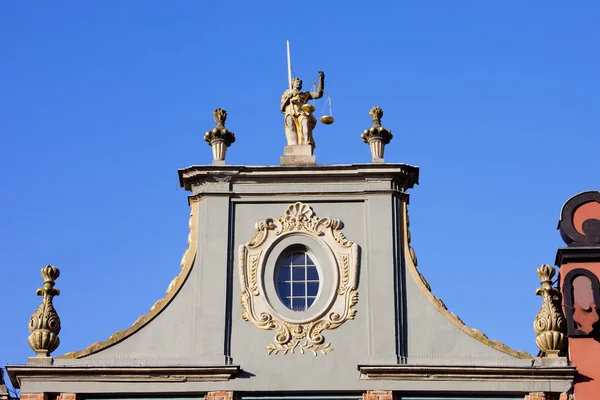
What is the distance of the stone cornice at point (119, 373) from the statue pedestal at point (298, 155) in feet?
13.2

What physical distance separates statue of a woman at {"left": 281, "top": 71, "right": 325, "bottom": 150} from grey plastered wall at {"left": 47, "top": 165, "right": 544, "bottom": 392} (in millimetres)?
891

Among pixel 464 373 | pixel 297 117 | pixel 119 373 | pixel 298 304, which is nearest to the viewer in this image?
pixel 464 373

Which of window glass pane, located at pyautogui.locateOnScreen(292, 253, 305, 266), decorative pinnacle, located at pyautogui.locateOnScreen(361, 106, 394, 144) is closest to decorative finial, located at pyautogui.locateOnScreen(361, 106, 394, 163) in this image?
decorative pinnacle, located at pyautogui.locateOnScreen(361, 106, 394, 144)

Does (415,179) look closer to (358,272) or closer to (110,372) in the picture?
(358,272)

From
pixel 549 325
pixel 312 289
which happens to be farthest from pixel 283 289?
pixel 549 325

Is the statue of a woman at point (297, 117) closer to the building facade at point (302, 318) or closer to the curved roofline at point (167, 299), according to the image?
the building facade at point (302, 318)

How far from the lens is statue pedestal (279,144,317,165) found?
1064 inches

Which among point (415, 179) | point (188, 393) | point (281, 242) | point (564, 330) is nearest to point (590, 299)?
point (564, 330)

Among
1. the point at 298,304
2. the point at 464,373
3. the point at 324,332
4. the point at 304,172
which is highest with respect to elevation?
the point at 304,172

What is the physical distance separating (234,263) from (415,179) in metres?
3.57

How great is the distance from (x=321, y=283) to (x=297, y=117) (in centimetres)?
328

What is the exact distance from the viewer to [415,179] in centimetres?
2700

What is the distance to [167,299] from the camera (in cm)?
2602

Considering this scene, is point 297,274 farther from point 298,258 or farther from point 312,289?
point 312,289
